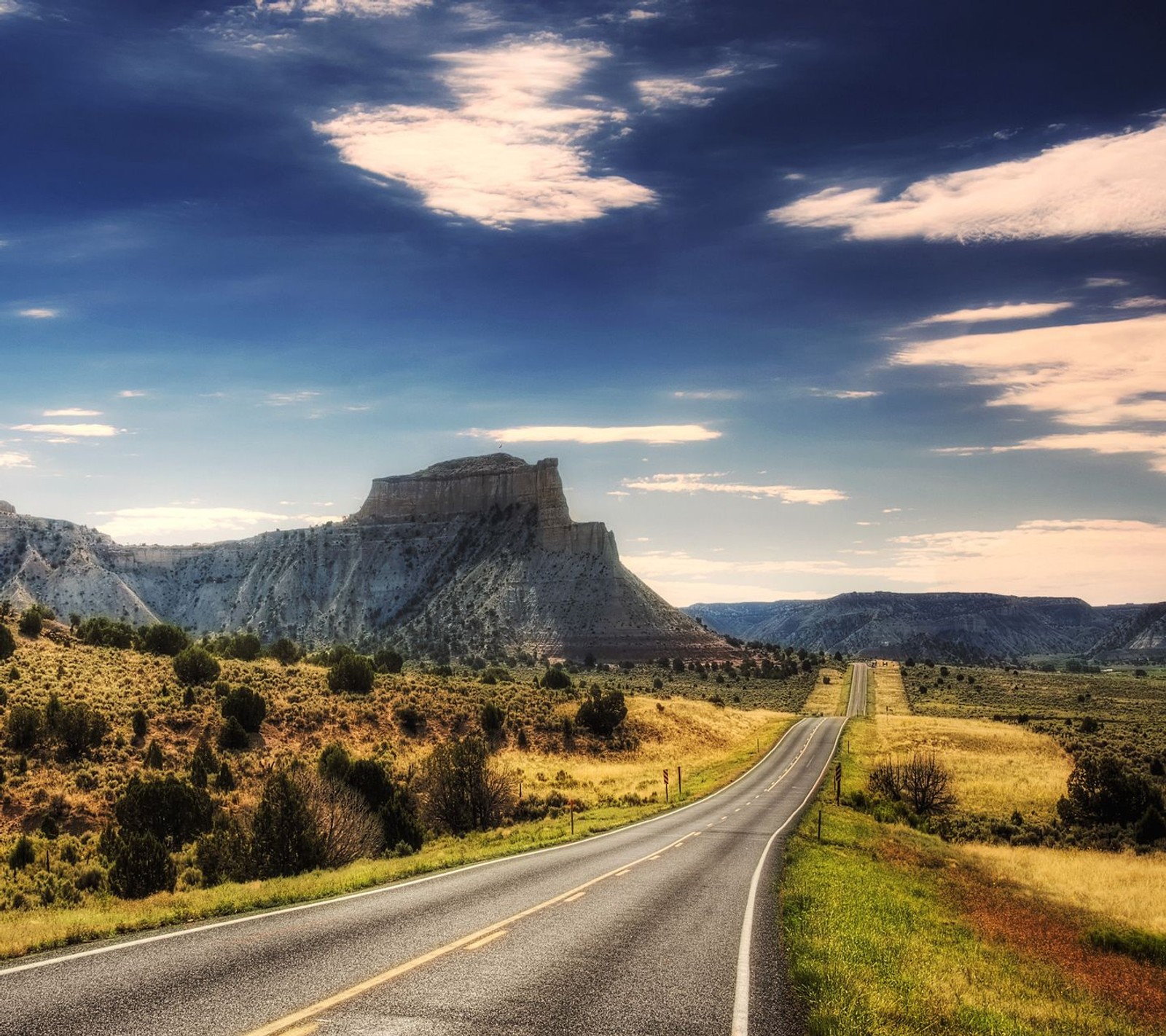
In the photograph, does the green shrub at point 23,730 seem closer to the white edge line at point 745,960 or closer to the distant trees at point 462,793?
the distant trees at point 462,793

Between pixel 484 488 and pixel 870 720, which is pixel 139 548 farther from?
pixel 870 720

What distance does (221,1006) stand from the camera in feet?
23.6

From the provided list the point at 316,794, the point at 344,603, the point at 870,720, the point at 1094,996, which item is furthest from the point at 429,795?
the point at 344,603

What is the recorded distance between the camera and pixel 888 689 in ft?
391

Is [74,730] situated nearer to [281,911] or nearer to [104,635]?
[104,635]

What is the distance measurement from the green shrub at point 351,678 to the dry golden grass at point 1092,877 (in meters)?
39.9

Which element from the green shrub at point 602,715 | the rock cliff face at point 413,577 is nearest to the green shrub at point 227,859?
the green shrub at point 602,715

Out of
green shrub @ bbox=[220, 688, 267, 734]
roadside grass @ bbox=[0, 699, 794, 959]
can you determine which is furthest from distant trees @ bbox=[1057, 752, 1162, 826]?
green shrub @ bbox=[220, 688, 267, 734]

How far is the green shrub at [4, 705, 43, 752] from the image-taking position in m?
37.6

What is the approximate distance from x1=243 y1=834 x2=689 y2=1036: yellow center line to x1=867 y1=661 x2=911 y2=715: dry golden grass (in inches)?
3350

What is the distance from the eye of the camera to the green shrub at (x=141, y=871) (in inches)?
805

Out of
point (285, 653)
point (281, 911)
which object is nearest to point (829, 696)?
point (285, 653)

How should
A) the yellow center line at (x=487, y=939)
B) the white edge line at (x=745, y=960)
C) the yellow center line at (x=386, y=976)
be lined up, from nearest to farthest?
the yellow center line at (x=386, y=976), the white edge line at (x=745, y=960), the yellow center line at (x=487, y=939)

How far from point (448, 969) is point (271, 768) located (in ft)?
122
